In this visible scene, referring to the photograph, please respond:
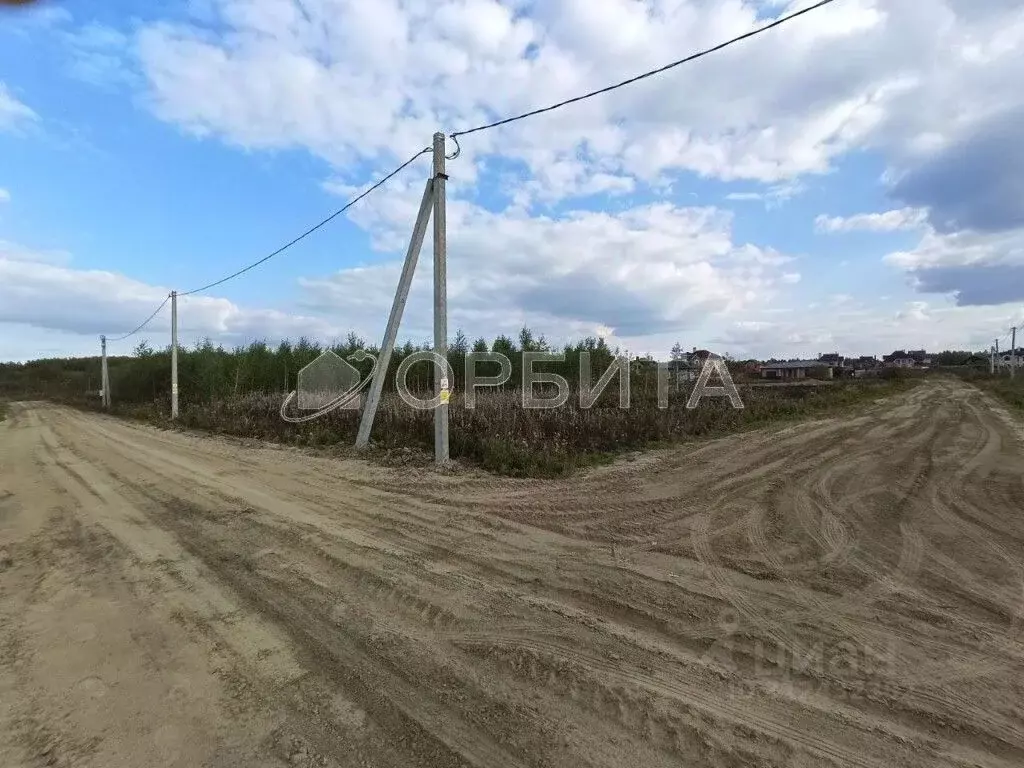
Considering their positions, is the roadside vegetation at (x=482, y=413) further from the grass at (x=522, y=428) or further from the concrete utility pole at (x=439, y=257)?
the concrete utility pole at (x=439, y=257)

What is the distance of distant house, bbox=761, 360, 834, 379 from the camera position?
52125mm

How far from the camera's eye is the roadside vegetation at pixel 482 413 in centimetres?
930

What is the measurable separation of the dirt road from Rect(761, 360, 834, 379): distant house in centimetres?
4971

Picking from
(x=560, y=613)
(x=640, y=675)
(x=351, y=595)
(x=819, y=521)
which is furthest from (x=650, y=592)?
(x=819, y=521)

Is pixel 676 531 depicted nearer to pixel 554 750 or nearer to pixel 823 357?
pixel 554 750

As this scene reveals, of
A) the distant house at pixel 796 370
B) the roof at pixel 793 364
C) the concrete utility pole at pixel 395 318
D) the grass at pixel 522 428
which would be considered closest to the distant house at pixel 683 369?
the grass at pixel 522 428

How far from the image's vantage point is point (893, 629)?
309 cm

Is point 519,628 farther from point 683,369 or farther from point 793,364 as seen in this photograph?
point 793,364

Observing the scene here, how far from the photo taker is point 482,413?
40.6 feet

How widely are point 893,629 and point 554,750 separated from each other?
2192 millimetres

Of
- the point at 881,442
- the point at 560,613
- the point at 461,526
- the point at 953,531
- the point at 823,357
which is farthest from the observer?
the point at 823,357

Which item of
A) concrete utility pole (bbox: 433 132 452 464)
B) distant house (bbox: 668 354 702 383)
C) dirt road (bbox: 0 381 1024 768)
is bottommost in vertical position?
dirt road (bbox: 0 381 1024 768)

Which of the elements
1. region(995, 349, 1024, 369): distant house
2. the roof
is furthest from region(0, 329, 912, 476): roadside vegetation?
region(995, 349, 1024, 369): distant house

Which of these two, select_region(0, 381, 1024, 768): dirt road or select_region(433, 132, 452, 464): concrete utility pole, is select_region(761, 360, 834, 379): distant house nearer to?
select_region(433, 132, 452, 464): concrete utility pole
